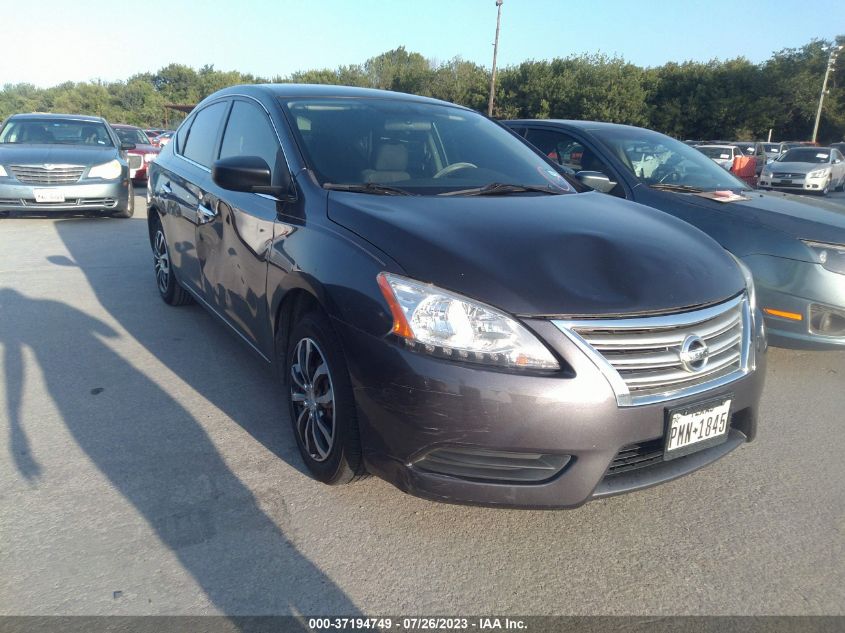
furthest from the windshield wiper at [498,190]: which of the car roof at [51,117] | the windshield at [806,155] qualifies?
the windshield at [806,155]

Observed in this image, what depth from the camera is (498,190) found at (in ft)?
11.2

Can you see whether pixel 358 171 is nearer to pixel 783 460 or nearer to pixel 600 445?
pixel 600 445

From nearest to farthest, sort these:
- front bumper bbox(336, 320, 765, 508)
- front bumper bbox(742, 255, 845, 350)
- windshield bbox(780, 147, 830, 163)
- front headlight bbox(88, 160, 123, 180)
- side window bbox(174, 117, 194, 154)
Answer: front bumper bbox(336, 320, 765, 508)
front bumper bbox(742, 255, 845, 350)
side window bbox(174, 117, 194, 154)
front headlight bbox(88, 160, 123, 180)
windshield bbox(780, 147, 830, 163)

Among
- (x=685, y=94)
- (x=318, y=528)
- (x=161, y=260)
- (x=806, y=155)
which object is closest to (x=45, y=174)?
(x=161, y=260)

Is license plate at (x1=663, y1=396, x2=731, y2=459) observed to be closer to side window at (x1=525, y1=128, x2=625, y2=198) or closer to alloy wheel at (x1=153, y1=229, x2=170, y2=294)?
side window at (x1=525, y1=128, x2=625, y2=198)

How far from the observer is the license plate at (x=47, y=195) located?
31.1 ft

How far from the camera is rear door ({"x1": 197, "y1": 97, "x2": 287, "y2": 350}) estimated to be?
3.32 meters

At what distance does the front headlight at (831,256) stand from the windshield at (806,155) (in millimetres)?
19598

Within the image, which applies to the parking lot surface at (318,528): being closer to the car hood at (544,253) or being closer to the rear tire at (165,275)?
the car hood at (544,253)

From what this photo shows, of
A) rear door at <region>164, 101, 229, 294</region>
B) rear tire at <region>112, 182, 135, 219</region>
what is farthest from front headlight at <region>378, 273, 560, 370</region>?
rear tire at <region>112, 182, 135, 219</region>

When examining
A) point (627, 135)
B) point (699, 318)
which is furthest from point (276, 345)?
A: point (627, 135)

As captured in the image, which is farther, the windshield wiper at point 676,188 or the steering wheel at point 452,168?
the windshield wiper at point 676,188

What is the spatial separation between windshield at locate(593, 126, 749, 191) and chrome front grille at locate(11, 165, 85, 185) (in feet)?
24.7

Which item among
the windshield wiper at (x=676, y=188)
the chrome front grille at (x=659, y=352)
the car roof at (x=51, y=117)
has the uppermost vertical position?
the car roof at (x=51, y=117)
